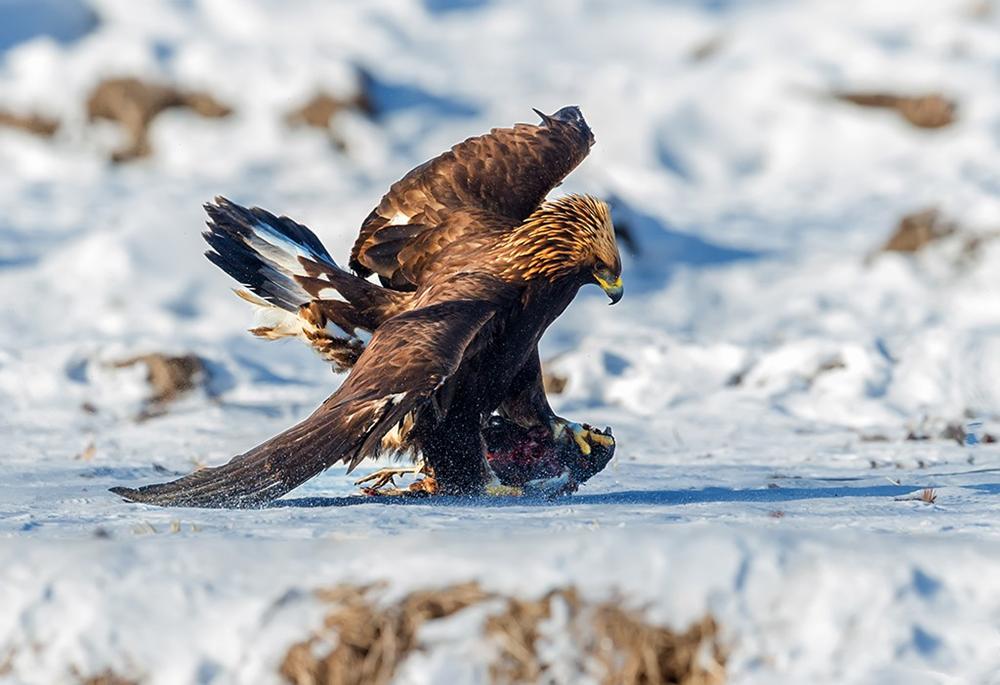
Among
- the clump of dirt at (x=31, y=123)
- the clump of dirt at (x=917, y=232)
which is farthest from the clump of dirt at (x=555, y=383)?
the clump of dirt at (x=31, y=123)

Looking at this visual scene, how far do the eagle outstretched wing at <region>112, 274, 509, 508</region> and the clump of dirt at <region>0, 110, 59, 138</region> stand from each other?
11.9 metres

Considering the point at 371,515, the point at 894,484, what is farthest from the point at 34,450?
the point at 894,484

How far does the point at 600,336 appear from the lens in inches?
399

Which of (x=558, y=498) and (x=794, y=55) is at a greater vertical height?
(x=794, y=55)

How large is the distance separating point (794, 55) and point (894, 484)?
46.0ft

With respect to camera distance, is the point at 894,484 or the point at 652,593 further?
the point at 894,484

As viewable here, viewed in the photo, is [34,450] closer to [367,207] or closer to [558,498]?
[558,498]

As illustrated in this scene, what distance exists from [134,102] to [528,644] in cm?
1336

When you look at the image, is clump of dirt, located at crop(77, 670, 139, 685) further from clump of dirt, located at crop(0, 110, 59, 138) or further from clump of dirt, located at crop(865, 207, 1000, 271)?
clump of dirt, located at crop(0, 110, 59, 138)

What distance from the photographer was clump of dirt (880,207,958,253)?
12.9 metres

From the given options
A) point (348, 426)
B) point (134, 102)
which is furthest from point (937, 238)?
point (348, 426)

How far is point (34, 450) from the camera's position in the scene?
6.67 meters

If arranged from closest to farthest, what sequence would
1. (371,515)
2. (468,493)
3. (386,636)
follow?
(386,636) < (371,515) < (468,493)

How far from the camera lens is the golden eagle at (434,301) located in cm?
464
